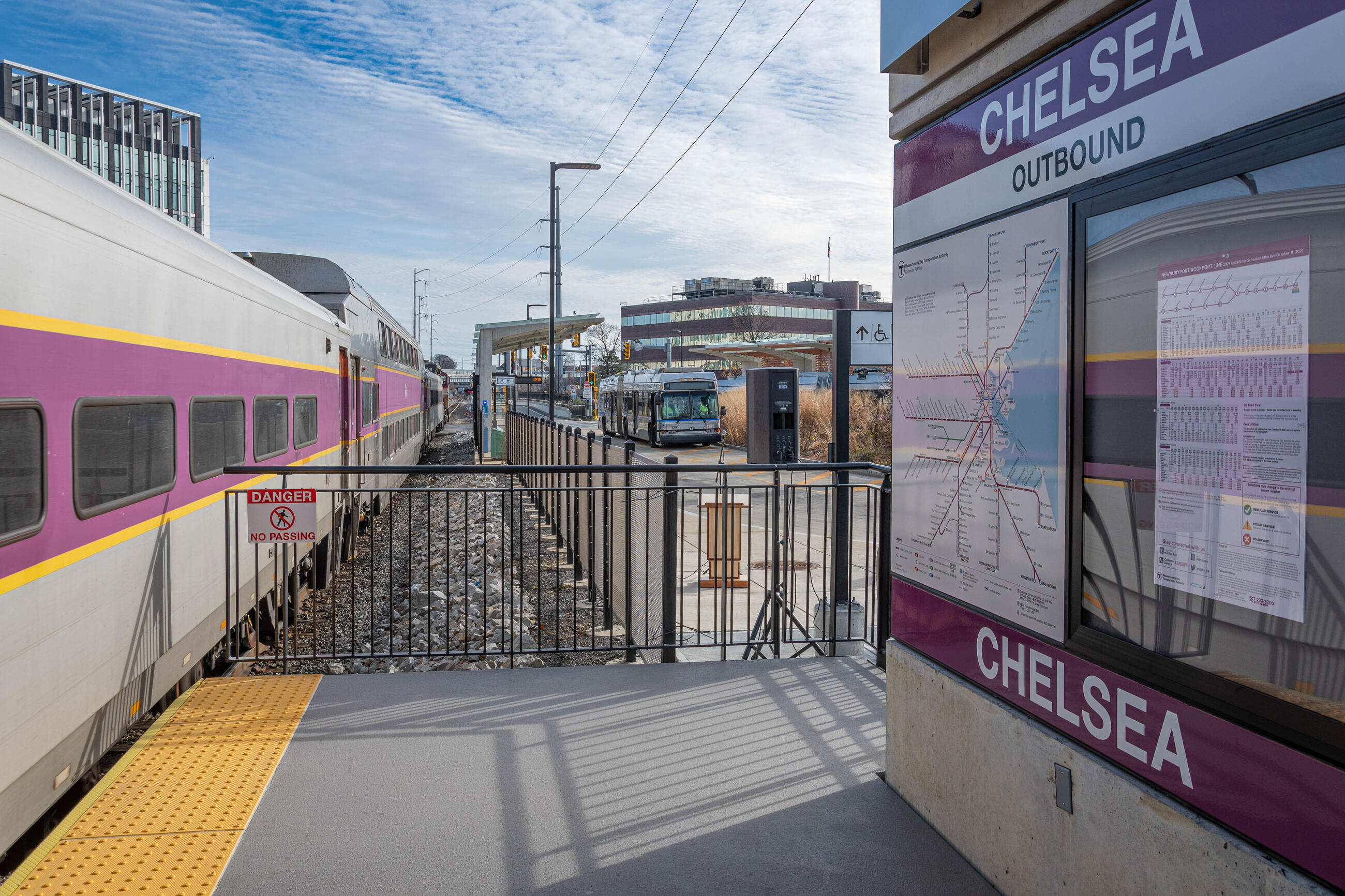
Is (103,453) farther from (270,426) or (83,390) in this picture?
(270,426)

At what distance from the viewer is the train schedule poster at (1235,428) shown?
2.12 meters

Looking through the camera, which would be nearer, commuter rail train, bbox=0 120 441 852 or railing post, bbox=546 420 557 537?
commuter rail train, bbox=0 120 441 852

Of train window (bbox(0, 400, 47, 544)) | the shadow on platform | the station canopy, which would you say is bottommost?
the shadow on platform

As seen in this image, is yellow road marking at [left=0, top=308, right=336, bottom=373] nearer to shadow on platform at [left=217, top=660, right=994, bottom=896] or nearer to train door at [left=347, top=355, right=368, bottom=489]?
shadow on platform at [left=217, top=660, right=994, bottom=896]

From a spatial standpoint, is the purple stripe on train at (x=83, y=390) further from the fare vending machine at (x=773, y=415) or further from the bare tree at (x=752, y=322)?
the bare tree at (x=752, y=322)

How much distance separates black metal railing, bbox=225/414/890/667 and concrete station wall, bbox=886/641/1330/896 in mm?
Answer: 1877

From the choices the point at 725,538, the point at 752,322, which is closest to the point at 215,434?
the point at 725,538

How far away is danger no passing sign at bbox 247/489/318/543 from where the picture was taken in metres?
5.49

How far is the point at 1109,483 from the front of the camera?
8.93 ft

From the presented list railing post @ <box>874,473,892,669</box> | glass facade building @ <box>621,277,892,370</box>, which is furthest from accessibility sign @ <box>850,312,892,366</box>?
glass facade building @ <box>621,277,892,370</box>

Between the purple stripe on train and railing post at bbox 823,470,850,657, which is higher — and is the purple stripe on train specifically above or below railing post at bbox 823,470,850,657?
above

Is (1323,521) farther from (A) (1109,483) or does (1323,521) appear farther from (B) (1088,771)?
(B) (1088,771)

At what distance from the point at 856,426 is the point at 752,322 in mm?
56932

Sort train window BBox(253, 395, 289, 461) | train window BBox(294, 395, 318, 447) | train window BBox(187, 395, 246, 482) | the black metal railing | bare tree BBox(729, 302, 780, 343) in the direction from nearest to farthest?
train window BBox(187, 395, 246, 482) → the black metal railing → train window BBox(253, 395, 289, 461) → train window BBox(294, 395, 318, 447) → bare tree BBox(729, 302, 780, 343)
